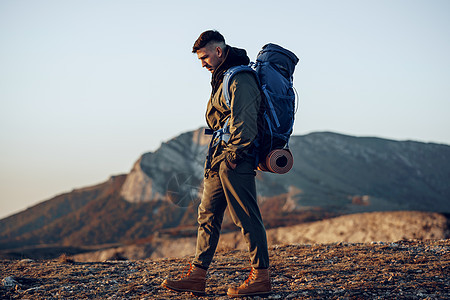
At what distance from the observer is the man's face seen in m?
4.59

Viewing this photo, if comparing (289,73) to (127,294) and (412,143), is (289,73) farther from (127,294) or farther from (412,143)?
(412,143)

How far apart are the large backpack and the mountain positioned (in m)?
35.1

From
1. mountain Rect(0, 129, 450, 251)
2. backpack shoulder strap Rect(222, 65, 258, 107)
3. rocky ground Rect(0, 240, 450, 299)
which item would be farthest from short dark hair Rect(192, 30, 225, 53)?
mountain Rect(0, 129, 450, 251)

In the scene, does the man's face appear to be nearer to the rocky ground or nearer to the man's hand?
the man's hand

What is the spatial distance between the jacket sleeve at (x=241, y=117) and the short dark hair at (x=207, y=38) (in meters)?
0.50

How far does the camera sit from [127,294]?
17.1 ft

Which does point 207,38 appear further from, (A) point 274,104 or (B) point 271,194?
(B) point 271,194

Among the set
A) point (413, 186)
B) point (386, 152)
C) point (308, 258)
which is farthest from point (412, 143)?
point (308, 258)

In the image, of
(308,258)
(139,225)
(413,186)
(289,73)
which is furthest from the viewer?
(413,186)

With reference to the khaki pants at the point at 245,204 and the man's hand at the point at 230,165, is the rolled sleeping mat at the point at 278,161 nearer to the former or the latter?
the khaki pants at the point at 245,204

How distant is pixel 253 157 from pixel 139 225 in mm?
55589

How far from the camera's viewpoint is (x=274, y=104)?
448 centimetres

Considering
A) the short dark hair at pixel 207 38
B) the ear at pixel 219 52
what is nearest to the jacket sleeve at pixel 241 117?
the ear at pixel 219 52

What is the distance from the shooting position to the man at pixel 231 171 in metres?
4.31
